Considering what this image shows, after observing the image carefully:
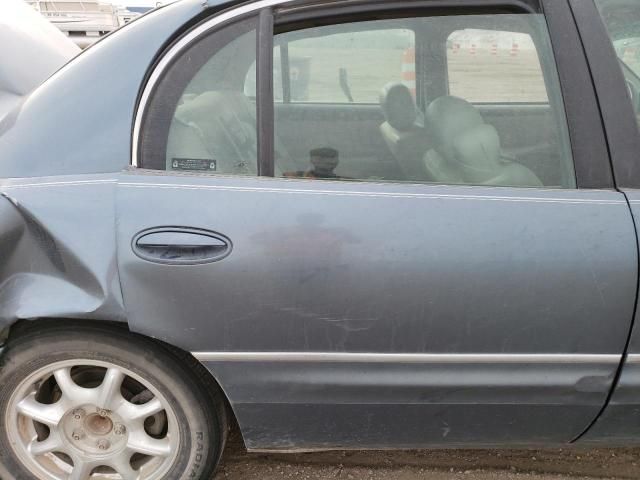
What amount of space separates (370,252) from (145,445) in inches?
38.7

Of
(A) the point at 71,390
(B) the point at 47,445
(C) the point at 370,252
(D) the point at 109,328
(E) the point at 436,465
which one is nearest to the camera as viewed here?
(C) the point at 370,252

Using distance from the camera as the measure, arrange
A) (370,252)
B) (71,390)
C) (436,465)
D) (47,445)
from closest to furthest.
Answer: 1. (370,252)
2. (71,390)
3. (47,445)
4. (436,465)

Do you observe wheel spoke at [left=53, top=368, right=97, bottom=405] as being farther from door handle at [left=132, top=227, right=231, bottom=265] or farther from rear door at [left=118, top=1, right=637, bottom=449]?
door handle at [left=132, top=227, right=231, bottom=265]

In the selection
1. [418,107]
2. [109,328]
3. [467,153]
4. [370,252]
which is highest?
[418,107]

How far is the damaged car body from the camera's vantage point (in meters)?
1.54

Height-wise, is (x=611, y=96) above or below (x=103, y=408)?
above

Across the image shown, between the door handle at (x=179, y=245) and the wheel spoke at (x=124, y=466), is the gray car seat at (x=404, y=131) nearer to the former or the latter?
the door handle at (x=179, y=245)

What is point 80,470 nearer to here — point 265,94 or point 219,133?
point 219,133

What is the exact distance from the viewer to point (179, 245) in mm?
1535

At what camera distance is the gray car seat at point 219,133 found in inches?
64.7

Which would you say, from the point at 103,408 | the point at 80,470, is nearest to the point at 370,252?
the point at 103,408

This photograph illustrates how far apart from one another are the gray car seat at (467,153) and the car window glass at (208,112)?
0.55 m

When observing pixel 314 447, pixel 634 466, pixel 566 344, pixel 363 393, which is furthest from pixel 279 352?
pixel 634 466

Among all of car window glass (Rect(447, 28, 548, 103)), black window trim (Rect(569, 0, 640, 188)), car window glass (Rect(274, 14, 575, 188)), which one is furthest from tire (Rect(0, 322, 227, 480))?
black window trim (Rect(569, 0, 640, 188))
